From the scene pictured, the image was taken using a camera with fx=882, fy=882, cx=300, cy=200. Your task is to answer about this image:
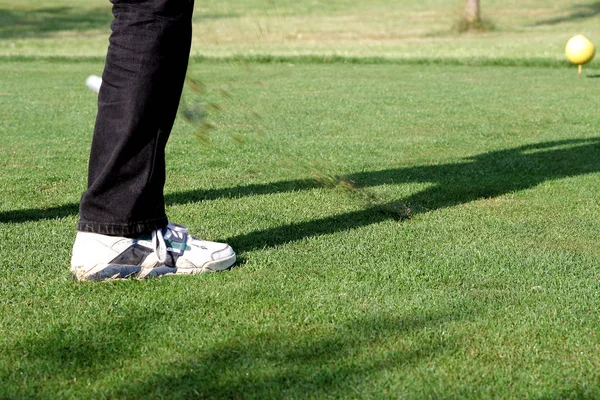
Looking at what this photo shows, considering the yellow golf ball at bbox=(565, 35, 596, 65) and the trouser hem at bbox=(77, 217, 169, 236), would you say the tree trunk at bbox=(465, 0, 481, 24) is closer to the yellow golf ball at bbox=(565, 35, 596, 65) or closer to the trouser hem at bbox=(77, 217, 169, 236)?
the yellow golf ball at bbox=(565, 35, 596, 65)

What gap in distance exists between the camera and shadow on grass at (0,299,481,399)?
212cm

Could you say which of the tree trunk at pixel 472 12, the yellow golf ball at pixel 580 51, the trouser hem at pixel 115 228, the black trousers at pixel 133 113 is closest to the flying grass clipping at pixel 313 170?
the black trousers at pixel 133 113

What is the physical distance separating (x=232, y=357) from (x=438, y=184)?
3.09 meters

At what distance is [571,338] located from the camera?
249cm

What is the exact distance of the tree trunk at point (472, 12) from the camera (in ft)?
93.5

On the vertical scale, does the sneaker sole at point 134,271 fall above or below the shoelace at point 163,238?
below

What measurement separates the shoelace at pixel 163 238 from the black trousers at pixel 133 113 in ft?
0.19

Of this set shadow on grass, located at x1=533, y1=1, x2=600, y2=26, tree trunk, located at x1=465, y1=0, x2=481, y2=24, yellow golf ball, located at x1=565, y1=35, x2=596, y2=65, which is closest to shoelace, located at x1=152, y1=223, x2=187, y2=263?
yellow golf ball, located at x1=565, y1=35, x2=596, y2=65

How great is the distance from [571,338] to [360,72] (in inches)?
512

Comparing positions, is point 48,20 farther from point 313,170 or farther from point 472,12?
point 313,170

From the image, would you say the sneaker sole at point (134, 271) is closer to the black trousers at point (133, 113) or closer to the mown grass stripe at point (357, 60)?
the black trousers at point (133, 113)

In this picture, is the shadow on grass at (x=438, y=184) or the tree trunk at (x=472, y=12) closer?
the shadow on grass at (x=438, y=184)

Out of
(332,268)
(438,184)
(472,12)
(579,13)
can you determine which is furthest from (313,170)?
(579,13)

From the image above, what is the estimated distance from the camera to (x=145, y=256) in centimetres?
308
